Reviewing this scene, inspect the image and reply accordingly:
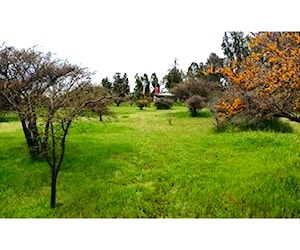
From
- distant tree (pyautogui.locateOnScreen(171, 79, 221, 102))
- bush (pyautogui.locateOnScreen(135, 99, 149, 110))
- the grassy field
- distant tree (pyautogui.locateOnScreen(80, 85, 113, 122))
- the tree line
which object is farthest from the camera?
distant tree (pyautogui.locateOnScreen(171, 79, 221, 102))

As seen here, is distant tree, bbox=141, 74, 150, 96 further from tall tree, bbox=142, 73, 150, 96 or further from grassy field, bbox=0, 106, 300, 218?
grassy field, bbox=0, 106, 300, 218

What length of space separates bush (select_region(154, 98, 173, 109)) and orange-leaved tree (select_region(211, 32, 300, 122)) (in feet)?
45.1

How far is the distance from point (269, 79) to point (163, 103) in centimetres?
1433

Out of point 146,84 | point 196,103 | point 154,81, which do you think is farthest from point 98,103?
point 154,81

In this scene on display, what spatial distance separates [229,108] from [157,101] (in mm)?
13959

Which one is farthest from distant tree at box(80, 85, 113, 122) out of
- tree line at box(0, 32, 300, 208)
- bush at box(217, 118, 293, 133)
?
bush at box(217, 118, 293, 133)

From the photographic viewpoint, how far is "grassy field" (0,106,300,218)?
447 centimetres

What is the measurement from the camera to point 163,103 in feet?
59.8

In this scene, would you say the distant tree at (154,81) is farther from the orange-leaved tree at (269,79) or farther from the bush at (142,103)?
the orange-leaved tree at (269,79)

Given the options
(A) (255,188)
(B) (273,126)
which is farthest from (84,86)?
(B) (273,126)

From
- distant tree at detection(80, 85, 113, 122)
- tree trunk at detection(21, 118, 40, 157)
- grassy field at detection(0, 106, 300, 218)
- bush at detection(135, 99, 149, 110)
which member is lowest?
grassy field at detection(0, 106, 300, 218)

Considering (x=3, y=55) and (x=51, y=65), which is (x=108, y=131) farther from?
(x=3, y=55)

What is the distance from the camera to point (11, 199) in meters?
5.12

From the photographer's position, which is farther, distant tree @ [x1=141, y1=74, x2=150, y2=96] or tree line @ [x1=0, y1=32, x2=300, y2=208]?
distant tree @ [x1=141, y1=74, x2=150, y2=96]
